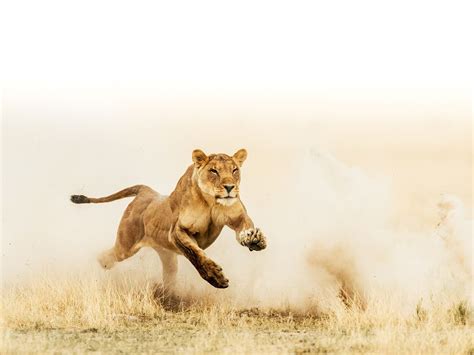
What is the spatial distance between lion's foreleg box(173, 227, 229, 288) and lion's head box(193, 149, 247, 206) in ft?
2.12

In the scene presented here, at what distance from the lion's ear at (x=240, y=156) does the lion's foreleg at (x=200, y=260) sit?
1.16 metres

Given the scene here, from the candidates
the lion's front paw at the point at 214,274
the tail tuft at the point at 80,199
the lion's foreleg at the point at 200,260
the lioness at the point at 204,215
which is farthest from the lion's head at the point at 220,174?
the tail tuft at the point at 80,199

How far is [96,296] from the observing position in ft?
51.4

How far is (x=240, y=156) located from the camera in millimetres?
15180

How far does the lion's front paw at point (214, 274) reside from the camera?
553 inches

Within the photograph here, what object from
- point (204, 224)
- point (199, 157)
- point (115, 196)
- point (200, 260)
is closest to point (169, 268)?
point (115, 196)

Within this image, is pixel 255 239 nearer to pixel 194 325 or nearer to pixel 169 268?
pixel 194 325

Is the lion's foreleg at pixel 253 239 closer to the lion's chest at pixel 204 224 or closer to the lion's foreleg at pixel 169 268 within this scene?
the lion's chest at pixel 204 224

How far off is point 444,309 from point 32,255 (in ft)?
23.2

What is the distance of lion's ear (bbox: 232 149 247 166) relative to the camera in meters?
15.1

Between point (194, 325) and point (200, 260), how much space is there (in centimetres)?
93

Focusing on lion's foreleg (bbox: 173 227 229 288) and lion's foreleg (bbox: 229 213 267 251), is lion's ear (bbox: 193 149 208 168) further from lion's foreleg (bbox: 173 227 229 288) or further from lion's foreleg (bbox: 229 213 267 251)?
lion's foreleg (bbox: 229 213 267 251)

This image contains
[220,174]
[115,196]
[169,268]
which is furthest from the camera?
[115,196]

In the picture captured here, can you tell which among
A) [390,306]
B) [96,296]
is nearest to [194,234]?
[96,296]
